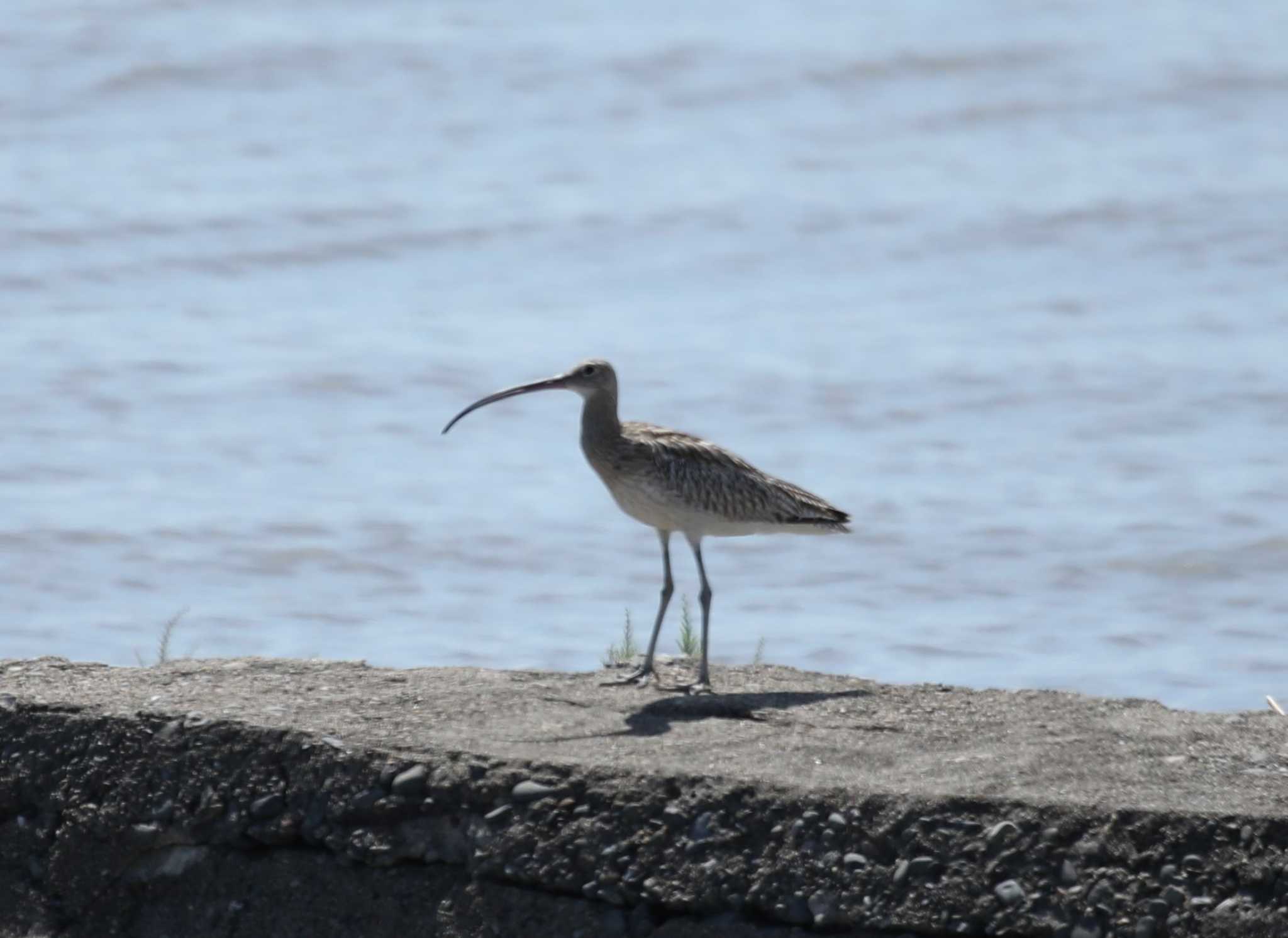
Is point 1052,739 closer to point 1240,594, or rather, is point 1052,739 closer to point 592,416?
point 592,416

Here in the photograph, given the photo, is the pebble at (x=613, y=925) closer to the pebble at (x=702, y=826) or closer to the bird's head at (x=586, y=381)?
the pebble at (x=702, y=826)

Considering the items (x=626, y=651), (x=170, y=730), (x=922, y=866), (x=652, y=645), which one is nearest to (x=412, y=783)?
(x=170, y=730)

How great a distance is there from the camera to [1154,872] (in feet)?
17.0

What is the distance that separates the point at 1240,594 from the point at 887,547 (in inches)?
62.8

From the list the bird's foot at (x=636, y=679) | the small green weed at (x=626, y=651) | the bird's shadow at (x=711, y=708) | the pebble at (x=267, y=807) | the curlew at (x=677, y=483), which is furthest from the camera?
the small green weed at (x=626, y=651)

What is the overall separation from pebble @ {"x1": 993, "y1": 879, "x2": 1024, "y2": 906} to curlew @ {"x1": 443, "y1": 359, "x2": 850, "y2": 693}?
194 centimetres

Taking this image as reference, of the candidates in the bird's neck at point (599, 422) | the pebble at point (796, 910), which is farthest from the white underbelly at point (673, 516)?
the pebble at point (796, 910)

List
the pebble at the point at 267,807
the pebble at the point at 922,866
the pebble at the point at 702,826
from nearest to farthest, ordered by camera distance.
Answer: the pebble at the point at 922,866 → the pebble at the point at 702,826 → the pebble at the point at 267,807

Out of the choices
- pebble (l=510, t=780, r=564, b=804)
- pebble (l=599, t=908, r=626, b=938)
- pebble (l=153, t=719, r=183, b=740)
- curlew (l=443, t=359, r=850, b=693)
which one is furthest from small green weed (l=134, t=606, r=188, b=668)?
pebble (l=599, t=908, r=626, b=938)

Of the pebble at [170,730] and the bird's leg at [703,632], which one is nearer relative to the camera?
the pebble at [170,730]

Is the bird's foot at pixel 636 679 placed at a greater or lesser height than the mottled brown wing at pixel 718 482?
lesser

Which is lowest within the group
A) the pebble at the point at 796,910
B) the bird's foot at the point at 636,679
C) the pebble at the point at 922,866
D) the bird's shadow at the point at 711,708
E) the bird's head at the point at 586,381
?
the pebble at the point at 796,910

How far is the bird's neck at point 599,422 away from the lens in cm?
720

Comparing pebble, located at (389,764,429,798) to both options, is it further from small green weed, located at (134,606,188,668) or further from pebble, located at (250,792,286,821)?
small green weed, located at (134,606,188,668)
